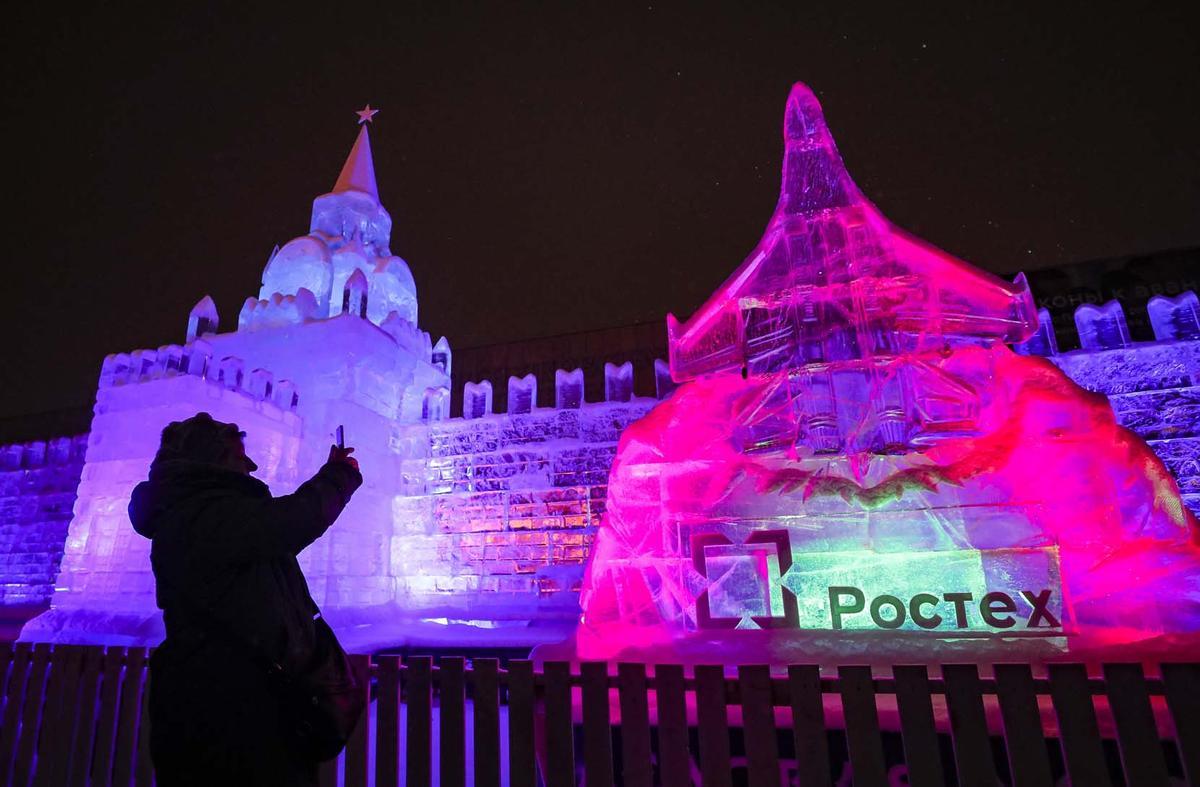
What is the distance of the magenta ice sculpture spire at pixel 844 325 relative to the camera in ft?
19.7

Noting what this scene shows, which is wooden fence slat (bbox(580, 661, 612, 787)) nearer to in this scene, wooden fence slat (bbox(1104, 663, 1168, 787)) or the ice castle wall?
wooden fence slat (bbox(1104, 663, 1168, 787))

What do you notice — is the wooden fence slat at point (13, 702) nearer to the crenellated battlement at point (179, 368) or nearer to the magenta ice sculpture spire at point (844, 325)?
the crenellated battlement at point (179, 368)

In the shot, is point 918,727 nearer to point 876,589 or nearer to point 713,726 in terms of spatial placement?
point 713,726

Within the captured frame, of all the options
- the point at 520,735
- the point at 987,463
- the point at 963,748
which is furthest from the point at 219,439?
the point at 987,463

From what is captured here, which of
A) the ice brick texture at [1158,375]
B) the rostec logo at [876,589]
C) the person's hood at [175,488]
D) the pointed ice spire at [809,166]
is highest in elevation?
the pointed ice spire at [809,166]

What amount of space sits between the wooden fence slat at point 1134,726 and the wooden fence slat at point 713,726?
1.66 meters

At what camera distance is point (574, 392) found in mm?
11156

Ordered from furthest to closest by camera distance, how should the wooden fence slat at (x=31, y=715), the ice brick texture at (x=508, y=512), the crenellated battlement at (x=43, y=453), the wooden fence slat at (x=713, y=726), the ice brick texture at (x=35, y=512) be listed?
the crenellated battlement at (x=43, y=453) < the ice brick texture at (x=35, y=512) < the ice brick texture at (x=508, y=512) < the wooden fence slat at (x=31, y=715) < the wooden fence slat at (x=713, y=726)

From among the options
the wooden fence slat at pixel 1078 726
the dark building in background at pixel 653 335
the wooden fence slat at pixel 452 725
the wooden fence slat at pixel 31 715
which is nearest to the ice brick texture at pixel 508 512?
the dark building in background at pixel 653 335

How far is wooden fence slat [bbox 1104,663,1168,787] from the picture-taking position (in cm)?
275

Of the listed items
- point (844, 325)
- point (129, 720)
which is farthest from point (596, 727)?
point (844, 325)

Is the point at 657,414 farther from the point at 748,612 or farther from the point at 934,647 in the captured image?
the point at 934,647

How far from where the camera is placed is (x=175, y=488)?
91.6 inches

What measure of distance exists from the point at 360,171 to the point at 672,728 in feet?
46.4
